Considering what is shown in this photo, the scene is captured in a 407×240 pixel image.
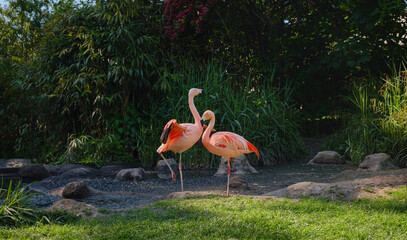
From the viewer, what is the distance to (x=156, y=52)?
7.86 meters

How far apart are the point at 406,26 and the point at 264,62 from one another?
288 centimetres

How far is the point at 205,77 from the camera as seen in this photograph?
774cm

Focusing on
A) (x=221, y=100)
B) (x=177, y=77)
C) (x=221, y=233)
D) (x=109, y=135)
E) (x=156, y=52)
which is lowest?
(x=221, y=233)

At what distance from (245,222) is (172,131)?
1.76 meters

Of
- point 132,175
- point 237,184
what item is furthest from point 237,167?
point 132,175

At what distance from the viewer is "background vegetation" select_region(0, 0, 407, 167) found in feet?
23.1

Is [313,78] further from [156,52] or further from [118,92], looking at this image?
[118,92]

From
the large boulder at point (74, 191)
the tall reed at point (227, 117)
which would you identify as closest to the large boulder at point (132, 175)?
the tall reed at point (227, 117)

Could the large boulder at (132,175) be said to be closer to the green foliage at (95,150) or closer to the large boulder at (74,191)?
the large boulder at (74,191)

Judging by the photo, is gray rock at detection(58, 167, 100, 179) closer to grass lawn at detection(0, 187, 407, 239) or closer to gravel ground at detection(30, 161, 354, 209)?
gravel ground at detection(30, 161, 354, 209)

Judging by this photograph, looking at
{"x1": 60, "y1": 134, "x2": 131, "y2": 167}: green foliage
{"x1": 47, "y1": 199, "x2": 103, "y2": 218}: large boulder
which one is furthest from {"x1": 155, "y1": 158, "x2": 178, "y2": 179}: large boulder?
{"x1": 47, "y1": 199, "x2": 103, "y2": 218}: large boulder

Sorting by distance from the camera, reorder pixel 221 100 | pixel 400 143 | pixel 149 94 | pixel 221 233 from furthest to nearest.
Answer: pixel 149 94, pixel 221 100, pixel 400 143, pixel 221 233

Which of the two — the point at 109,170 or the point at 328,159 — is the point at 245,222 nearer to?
the point at 109,170

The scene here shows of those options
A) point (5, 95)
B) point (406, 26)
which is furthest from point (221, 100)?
point (5, 95)
